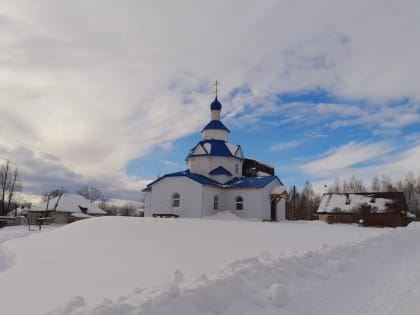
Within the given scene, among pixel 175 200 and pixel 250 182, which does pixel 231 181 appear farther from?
pixel 175 200

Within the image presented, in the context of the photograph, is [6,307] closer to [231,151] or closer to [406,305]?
[406,305]

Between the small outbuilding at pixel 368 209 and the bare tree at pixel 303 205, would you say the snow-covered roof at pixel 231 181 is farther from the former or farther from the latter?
the bare tree at pixel 303 205

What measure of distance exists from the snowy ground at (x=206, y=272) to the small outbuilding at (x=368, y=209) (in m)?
15.1

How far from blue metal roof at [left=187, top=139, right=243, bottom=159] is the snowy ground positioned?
454 inches

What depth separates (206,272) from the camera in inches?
320

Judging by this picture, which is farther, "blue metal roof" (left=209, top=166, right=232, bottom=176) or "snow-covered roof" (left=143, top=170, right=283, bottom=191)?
"blue metal roof" (left=209, top=166, right=232, bottom=176)

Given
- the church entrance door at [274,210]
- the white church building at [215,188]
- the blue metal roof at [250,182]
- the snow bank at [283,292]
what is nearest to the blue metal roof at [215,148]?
the white church building at [215,188]

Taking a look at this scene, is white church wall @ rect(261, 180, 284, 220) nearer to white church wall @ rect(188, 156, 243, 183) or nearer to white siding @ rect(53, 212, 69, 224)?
white church wall @ rect(188, 156, 243, 183)

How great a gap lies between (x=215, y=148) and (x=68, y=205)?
23030 millimetres

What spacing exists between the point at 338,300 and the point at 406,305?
101cm

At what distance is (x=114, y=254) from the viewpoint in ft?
40.6

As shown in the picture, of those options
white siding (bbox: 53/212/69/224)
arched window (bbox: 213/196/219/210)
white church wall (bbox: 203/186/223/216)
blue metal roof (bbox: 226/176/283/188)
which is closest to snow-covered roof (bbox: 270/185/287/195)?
blue metal roof (bbox: 226/176/283/188)

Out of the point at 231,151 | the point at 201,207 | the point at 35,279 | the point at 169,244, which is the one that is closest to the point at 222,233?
the point at 169,244

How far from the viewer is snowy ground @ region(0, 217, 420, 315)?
5281 millimetres
